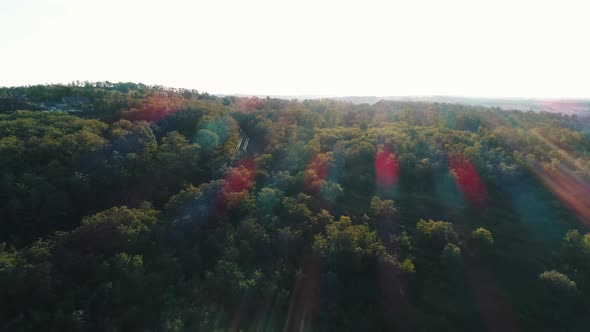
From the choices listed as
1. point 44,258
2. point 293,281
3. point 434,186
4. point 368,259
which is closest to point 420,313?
point 368,259

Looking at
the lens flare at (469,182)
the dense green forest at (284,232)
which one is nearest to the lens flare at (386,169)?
the dense green forest at (284,232)

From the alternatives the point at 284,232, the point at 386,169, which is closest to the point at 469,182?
the point at 386,169

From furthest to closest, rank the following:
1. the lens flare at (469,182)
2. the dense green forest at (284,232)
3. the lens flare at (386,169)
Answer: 1. the lens flare at (386,169)
2. the lens flare at (469,182)
3. the dense green forest at (284,232)

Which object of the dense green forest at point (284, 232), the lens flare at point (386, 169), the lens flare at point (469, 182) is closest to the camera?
the dense green forest at point (284, 232)

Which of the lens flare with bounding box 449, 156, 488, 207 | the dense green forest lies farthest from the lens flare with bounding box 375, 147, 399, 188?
the lens flare with bounding box 449, 156, 488, 207

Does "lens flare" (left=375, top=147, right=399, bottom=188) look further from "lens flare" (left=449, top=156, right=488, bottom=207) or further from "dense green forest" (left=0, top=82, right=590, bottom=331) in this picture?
"lens flare" (left=449, top=156, right=488, bottom=207)

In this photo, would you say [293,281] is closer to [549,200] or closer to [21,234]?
[21,234]

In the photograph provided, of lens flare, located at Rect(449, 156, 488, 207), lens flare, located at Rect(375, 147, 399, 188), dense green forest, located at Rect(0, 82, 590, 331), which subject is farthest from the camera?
lens flare, located at Rect(375, 147, 399, 188)

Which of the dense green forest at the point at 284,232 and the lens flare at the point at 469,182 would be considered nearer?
the dense green forest at the point at 284,232

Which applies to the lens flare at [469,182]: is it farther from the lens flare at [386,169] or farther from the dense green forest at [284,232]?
the lens flare at [386,169]
